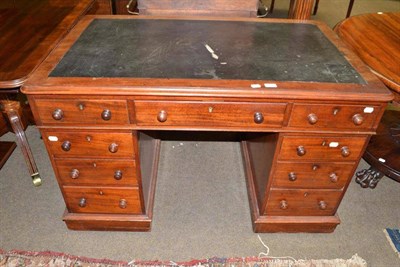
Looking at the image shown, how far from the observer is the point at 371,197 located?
197cm

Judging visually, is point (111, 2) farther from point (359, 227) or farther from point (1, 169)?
point (359, 227)

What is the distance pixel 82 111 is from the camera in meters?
1.24

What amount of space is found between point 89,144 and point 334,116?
1041 millimetres

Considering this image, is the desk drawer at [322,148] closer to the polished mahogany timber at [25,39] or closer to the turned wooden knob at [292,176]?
the turned wooden knob at [292,176]

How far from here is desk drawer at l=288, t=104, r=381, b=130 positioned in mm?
1227

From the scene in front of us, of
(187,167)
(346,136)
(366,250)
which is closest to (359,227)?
(366,250)

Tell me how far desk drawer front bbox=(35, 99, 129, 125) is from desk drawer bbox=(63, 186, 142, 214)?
1.35 feet

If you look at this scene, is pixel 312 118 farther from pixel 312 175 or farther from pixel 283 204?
pixel 283 204

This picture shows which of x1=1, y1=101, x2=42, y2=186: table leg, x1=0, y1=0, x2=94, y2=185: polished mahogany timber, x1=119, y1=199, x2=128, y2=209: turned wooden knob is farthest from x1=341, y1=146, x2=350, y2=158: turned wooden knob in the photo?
x1=1, y1=101, x2=42, y2=186: table leg

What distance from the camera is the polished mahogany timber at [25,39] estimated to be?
138 cm

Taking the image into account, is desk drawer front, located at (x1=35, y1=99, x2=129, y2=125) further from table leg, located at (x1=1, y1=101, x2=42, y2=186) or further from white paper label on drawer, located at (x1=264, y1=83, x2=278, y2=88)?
table leg, located at (x1=1, y1=101, x2=42, y2=186)

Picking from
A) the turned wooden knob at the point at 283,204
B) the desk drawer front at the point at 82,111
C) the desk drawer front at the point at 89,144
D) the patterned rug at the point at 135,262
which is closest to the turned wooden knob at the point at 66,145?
the desk drawer front at the point at 89,144

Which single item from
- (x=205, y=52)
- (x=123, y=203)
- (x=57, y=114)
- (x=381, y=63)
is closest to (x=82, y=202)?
(x=123, y=203)

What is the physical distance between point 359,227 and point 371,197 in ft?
0.95
